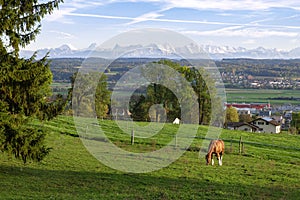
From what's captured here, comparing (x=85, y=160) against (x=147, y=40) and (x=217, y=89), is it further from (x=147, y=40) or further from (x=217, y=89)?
(x=217, y=89)

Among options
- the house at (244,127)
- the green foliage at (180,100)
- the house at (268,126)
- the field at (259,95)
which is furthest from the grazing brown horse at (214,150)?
the field at (259,95)

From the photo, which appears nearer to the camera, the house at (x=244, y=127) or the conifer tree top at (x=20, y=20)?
the conifer tree top at (x=20, y=20)

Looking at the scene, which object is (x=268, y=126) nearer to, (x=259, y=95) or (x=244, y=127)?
(x=244, y=127)

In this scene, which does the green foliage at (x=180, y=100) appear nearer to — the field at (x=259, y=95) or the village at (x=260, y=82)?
the field at (x=259, y=95)

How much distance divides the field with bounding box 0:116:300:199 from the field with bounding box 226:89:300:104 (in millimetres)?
81654

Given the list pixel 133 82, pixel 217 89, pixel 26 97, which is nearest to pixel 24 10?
pixel 26 97

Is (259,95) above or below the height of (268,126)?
above

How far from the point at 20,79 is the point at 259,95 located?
111 m

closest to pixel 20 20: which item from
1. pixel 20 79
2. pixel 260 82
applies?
pixel 20 79

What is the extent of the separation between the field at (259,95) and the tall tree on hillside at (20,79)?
89.9 m

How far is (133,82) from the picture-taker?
85.6 ft

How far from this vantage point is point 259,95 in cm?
11750

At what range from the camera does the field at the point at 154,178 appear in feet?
42.8

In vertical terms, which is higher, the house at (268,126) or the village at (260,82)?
the village at (260,82)
